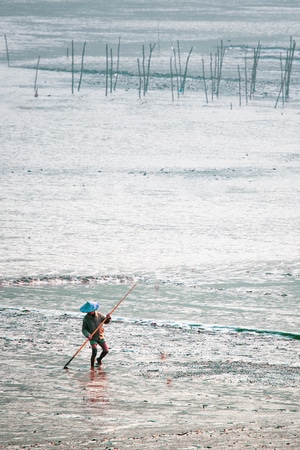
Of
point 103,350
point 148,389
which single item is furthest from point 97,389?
point 103,350

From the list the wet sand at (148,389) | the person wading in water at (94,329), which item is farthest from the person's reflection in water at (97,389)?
the person wading in water at (94,329)

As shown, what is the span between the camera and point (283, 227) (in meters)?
14.2

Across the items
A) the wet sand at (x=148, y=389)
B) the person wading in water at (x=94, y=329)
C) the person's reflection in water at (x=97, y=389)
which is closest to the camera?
the wet sand at (x=148, y=389)

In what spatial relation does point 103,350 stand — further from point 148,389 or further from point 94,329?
point 148,389

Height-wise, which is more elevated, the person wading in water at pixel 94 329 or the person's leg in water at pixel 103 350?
the person wading in water at pixel 94 329

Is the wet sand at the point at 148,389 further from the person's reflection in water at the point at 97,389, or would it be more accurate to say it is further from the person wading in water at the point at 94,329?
the person wading in water at the point at 94,329

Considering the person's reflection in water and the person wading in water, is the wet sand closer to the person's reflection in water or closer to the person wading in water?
the person's reflection in water

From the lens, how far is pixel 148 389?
282 inches

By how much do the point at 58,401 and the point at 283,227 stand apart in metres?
8.05

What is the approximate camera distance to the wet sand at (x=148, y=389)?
19.5 feet

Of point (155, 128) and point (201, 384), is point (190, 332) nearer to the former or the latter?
point (201, 384)

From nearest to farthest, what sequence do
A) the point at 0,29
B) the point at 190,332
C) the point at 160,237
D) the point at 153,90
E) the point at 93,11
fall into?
1. the point at 190,332
2. the point at 160,237
3. the point at 153,90
4. the point at 0,29
5. the point at 93,11

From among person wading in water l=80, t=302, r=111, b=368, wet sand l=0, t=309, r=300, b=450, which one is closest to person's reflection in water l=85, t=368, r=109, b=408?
wet sand l=0, t=309, r=300, b=450

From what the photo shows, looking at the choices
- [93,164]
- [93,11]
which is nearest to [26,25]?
[93,11]
